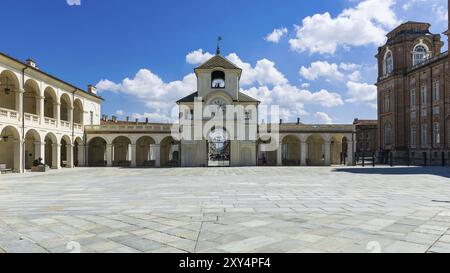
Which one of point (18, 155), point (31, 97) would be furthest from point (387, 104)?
point (18, 155)

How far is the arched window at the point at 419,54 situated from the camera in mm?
46469

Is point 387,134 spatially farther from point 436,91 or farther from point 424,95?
point 436,91

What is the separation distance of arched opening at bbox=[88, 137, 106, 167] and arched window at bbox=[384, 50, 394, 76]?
45.0 metres

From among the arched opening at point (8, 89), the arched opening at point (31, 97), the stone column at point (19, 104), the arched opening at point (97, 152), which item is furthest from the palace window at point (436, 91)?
the arched opening at point (8, 89)

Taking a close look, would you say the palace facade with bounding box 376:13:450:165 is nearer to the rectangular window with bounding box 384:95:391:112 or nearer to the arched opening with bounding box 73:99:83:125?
the rectangular window with bounding box 384:95:391:112

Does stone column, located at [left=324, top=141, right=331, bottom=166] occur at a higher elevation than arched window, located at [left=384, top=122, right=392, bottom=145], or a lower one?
lower

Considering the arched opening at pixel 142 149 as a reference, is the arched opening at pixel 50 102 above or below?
above

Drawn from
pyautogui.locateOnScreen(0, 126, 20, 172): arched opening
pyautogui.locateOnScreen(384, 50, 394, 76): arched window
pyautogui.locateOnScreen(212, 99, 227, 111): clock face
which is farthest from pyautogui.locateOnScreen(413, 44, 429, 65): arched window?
pyautogui.locateOnScreen(0, 126, 20, 172): arched opening

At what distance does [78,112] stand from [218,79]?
1911 centimetres

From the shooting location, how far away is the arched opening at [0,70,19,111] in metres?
26.8

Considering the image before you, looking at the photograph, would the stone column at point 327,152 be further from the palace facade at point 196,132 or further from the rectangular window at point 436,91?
the rectangular window at point 436,91

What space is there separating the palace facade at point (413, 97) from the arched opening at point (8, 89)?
45538 mm

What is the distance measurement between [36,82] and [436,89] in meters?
47.4

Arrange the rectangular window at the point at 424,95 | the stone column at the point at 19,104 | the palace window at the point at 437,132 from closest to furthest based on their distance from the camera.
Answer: the stone column at the point at 19,104 < the palace window at the point at 437,132 < the rectangular window at the point at 424,95
